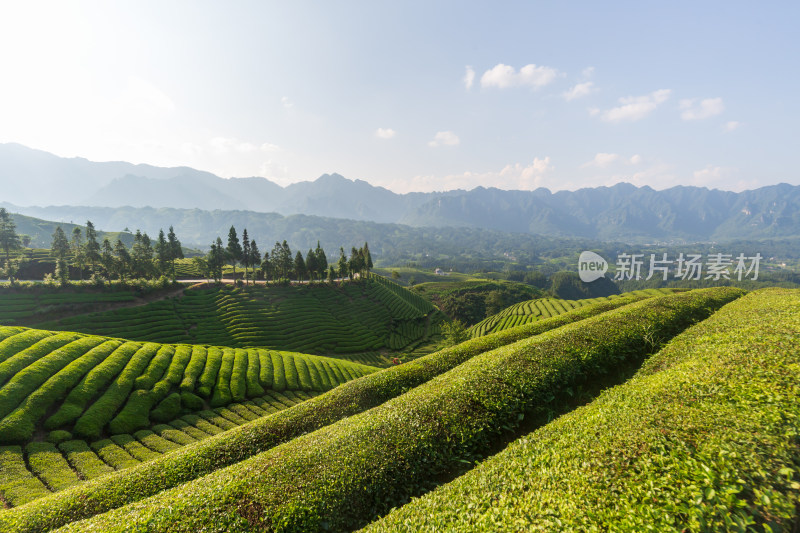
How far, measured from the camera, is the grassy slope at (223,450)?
1049 centimetres

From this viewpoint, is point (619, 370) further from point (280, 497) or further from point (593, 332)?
point (280, 497)

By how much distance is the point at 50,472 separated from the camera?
15742 mm

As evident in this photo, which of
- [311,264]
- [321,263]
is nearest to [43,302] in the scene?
[311,264]

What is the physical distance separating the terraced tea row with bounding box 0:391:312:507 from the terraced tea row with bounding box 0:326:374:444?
3.15 ft

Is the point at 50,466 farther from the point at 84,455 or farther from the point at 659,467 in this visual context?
the point at 659,467

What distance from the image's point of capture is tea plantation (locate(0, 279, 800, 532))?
6.70 meters

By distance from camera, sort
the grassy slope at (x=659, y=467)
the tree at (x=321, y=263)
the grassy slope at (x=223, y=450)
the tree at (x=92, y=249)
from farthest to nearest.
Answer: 1. the tree at (x=321, y=263)
2. the tree at (x=92, y=249)
3. the grassy slope at (x=223, y=450)
4. the grassy slope at (x=659, y=467)

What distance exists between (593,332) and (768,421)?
1021cm

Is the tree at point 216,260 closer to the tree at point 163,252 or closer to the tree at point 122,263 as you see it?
the tree at point 163,252

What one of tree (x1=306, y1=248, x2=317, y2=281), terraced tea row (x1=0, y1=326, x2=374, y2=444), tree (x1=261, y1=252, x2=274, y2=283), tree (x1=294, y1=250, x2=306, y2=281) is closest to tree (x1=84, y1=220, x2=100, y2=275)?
tree (x1=261, y1=252, x2=274, y2=283)

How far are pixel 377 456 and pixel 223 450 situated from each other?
8289mm

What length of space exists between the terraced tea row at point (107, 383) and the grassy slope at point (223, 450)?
11.2 m

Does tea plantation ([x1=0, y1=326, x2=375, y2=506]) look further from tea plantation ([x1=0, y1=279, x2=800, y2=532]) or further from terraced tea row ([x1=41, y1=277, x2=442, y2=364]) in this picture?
terraced tea row ([x1=41, y1=277, x2=442, y2=364])

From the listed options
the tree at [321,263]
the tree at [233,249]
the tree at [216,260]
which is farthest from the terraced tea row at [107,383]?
the tree at [321,263]
